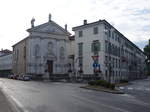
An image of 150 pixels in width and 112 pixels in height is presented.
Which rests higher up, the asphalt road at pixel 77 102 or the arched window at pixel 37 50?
the arched window at pixel 37 50

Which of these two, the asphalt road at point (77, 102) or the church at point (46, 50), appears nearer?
the asphalt road at point (77, 102)

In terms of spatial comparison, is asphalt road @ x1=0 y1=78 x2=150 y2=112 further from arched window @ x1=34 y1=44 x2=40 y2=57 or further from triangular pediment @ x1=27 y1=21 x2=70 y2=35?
triangular pediment @ x1=27 y1=21 x2=70 y2=35

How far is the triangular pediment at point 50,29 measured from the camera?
6438cm

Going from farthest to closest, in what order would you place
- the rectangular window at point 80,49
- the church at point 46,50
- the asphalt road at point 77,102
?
the church at point 46,50, the rectangular window at point 80,49, the asphalt road at point 77,102

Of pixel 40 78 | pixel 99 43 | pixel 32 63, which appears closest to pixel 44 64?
pixel 32 63

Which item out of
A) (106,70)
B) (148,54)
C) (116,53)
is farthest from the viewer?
(148,54)

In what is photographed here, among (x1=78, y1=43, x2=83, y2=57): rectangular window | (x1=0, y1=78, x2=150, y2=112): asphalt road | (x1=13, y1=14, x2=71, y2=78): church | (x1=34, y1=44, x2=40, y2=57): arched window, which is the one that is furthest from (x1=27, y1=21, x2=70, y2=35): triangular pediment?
(x1=0, y1=78, x2=150, y2=112): asphalt road

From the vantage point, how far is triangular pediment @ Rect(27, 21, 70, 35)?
211 feet

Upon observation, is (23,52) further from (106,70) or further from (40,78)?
(106,70)

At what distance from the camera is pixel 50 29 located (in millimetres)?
67062

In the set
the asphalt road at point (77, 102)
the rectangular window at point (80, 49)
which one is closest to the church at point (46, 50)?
the rectangular window at point (80, 49)

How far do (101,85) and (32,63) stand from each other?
3648cm

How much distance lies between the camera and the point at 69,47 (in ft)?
235

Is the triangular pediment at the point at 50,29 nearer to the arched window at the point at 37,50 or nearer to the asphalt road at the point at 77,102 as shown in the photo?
the arched window at the point at 37,50
